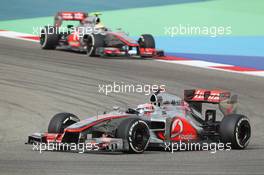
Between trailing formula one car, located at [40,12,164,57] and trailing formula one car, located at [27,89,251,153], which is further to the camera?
trailing formula one car, located at [40,12,164,57]

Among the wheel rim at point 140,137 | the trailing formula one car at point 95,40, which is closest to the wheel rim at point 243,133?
the wheel rim at point 140,137

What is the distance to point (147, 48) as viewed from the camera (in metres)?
22.7

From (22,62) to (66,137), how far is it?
10.2 metres

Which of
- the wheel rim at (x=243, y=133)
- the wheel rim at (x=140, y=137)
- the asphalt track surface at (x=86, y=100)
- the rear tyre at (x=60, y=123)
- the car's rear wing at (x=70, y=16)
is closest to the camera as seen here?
the asphalt track surface at (x=86, y=100)

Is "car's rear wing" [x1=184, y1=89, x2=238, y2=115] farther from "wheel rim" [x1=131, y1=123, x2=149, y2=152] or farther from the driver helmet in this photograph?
"wheel rim" [x1=131, y1=123, x2=149, y2=152]

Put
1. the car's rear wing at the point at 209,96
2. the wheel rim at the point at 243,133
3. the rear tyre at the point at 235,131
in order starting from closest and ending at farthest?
the rear tyre at the point at 235,131 → the wheel rim at the point at 243,133 → the car's rear wing at the point at 209,96

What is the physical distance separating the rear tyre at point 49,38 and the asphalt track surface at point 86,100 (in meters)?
0.47

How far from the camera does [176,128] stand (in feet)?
35.7

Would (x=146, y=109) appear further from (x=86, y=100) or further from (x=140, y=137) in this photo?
(x=86, y=100)

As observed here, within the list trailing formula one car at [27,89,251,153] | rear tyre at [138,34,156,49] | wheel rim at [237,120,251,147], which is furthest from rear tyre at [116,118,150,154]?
rear tyre at [138,34,156,49]

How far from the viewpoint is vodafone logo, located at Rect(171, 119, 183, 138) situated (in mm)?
10797

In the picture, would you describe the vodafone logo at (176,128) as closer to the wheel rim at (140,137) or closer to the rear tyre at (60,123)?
the wheel rim at (140,137)

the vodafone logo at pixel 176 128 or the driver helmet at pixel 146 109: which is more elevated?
the driver helmet at pixel 146 109

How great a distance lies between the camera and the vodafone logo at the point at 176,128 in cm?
1080
